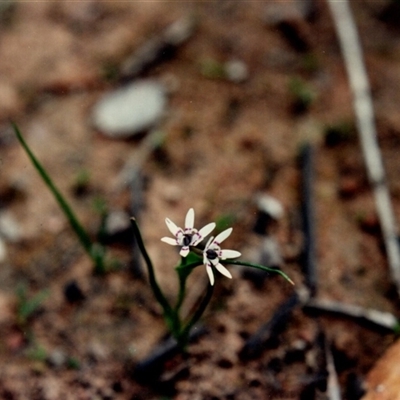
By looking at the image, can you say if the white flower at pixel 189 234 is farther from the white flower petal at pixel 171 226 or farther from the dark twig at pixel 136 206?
the dark twig at pixel 136 206

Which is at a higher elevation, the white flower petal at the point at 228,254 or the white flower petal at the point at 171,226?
the white flower petal at the point at 171,226

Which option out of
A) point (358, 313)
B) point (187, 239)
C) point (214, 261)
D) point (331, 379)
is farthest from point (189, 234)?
point (358, 313)

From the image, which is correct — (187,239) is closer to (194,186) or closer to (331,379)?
(331,379)

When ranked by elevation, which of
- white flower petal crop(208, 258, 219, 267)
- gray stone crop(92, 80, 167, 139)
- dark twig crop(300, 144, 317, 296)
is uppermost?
gray stone crop(92, 80, 167, 139)

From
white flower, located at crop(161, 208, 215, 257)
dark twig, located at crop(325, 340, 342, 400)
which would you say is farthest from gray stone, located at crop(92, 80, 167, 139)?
dark twig, located at crop(325, 340, 342, 400)

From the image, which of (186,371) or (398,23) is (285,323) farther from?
(398,23)

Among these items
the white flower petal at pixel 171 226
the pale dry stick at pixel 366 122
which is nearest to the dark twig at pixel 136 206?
the white flower petal at pixel 171 226

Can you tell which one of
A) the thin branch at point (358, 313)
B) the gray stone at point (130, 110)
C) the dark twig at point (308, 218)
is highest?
the gray stone at point (130, 110)

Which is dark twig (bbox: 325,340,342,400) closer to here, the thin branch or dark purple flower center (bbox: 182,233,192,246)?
the thin branch
